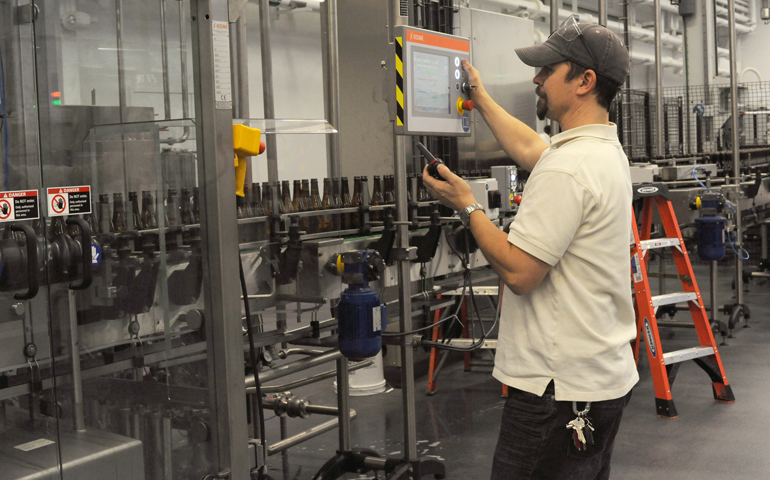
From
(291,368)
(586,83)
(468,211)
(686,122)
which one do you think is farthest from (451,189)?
(686,122)

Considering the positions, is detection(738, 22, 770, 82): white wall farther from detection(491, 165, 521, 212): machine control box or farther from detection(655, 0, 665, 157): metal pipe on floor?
detection(491, 165, 521, 212): machine control box

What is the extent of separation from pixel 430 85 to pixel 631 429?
6.98 feet

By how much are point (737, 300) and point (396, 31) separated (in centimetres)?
430

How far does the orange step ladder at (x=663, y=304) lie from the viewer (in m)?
3.80

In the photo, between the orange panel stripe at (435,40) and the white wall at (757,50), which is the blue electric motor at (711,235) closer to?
the orange panel stripe at (435,40)

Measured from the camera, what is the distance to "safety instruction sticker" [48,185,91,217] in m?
1.60

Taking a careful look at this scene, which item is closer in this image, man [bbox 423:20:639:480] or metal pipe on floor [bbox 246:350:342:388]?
man [bbox 423:20:639:480]

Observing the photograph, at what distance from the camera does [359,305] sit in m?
2.46

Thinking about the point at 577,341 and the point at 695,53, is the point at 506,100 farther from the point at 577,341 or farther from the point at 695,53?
the point at 695,53

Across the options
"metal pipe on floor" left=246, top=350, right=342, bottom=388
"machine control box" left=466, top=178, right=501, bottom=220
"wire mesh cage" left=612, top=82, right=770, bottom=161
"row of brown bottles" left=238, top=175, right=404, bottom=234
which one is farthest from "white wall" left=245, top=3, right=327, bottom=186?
"metal pipe on floor" left=246, top=350, right=342, bottom=388

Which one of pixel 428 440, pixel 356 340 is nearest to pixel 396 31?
pixel 356 340

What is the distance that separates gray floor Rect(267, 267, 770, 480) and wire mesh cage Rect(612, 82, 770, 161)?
1918 millimetres

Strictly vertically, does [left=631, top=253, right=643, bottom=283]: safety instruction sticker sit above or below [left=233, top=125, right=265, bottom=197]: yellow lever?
below

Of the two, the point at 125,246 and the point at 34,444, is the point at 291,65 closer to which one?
the point at 125,246
